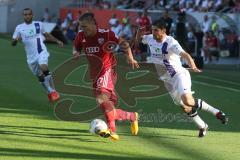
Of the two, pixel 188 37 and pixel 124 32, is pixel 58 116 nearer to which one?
pixel 188 37

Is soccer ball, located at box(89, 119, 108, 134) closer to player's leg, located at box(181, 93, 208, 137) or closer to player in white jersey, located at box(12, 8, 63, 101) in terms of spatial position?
player's leg, located at box(181, 93, 208, 137)

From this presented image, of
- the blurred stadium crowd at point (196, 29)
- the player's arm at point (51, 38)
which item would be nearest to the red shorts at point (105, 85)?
the player's arm at point (51, 38)

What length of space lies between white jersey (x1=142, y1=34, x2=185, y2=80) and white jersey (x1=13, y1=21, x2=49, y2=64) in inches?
186

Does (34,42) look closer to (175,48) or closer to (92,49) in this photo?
(92,49)

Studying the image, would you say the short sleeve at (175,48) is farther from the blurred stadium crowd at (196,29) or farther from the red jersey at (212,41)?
the red jersey at (212,41)

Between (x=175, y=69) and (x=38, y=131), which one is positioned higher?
(x=175, y=69)

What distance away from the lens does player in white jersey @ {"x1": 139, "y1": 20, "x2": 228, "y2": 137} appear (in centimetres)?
1223

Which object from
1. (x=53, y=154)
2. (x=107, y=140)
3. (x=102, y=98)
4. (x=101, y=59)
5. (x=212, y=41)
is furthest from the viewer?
(x=212, y=41)

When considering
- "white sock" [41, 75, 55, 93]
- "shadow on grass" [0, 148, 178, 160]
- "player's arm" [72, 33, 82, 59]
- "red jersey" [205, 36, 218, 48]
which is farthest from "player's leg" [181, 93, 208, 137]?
"red jersey" [205, 36, 218, 48]

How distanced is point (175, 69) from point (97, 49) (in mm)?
1557

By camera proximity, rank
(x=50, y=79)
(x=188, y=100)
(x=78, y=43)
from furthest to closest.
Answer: (x=50, y=79) → (x=188, y=100) → (x=78, y=43)

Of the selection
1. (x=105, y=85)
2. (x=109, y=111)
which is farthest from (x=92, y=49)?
(x=109, y=111)

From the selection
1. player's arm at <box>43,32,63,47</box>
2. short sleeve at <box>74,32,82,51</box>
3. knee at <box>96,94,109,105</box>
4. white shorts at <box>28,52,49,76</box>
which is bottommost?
white shorts at <box>28,52,49,76</box>

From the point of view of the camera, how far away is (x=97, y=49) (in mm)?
11828
